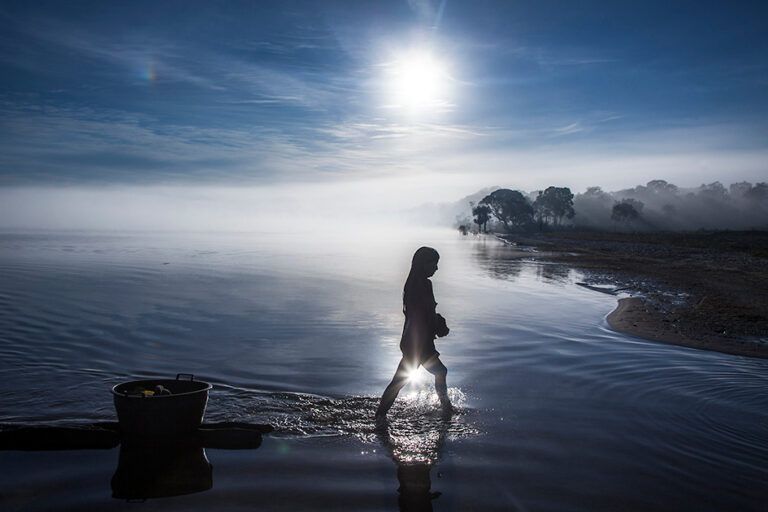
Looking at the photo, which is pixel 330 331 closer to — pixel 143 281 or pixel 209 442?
pixel 209 442

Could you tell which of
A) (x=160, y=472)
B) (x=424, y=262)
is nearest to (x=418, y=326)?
(x=424, y=262)

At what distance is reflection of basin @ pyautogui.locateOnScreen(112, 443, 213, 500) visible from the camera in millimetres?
5422

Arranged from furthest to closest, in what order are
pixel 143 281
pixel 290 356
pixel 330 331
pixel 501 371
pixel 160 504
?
pixel 143 281 → pixel 330 331 → pixel 290 356 → pixel 501 371 → pixel 160 504

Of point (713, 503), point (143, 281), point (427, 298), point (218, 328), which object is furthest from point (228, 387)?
point (143, 281)

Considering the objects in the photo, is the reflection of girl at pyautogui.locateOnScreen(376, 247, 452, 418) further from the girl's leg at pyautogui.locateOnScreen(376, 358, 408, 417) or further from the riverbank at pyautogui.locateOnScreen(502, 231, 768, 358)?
the riverbank at pyautogui.locateOnScreen(502, 231, 768, 358)

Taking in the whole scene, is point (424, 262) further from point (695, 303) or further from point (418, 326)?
point (695, 303)

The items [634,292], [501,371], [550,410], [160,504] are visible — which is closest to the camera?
[160,504]

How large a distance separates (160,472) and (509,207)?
461ft

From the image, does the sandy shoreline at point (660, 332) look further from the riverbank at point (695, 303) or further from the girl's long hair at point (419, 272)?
the girl's long hair at point (419, 272)

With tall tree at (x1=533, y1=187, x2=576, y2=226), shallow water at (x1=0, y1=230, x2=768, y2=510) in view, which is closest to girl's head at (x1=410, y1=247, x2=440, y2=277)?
shallow water at (x1=0, y1=230, x2=768, y2=510)

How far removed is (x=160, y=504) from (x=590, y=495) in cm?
386

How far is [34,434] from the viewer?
632cm

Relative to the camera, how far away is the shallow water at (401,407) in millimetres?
5477

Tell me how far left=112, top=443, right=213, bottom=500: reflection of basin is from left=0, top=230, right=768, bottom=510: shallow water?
0.38ft
